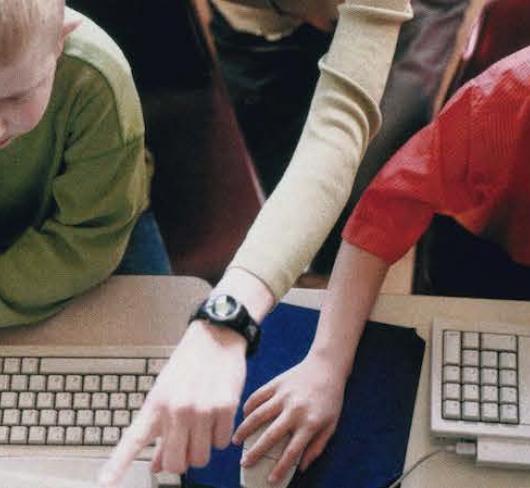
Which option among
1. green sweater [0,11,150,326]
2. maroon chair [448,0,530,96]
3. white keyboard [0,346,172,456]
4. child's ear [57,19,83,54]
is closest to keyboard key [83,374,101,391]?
white keyboard [0,346,172,456]

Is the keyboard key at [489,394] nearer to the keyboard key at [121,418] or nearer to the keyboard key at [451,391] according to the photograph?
the keyboard key at [451,391]

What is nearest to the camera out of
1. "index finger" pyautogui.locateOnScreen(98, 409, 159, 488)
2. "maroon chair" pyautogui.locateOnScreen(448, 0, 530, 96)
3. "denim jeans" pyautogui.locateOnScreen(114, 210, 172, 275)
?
"index finger" pyautogui.locateOnScreen(98, 409, 159, 488)

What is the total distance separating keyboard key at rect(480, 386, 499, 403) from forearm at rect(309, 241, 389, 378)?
0.14m

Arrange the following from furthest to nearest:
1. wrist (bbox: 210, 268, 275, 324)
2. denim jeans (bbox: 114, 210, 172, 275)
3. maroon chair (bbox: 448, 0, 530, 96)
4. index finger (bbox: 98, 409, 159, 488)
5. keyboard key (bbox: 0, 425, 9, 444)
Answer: denim jeans (bbox: 114, 210, 172, 275) → maroon chair (bbox: 448, 0, 530, 96) → keyboard key (bbox: 0, 425, 9, 444) → wrist (bbox: 210, 268, 275, 324) → index finger (bbox: 98, 409, 159, 488)

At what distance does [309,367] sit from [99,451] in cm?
24

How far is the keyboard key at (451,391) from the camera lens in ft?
3.60

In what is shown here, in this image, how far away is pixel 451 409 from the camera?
1087mm

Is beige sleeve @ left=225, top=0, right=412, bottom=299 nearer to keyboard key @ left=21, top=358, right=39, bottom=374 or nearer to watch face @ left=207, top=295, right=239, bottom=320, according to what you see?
watch face @ left=207, top=295, right=239, bottom=320

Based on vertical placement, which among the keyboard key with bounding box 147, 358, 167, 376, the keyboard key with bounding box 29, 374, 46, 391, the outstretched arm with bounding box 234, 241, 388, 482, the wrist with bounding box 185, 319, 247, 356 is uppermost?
the wrist with bounding box 185, 319, 247, 356

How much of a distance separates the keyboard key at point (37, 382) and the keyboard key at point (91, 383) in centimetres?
4

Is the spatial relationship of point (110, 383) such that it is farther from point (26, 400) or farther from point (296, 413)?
point (296, 413)

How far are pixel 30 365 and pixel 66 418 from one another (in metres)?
0.08

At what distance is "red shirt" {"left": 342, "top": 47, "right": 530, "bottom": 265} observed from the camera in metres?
1.09

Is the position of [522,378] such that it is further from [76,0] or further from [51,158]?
[76,0]
